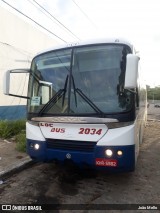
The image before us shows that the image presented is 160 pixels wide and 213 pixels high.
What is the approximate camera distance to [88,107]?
453 centimetres

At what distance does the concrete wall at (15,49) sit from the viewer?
1236 centimetres

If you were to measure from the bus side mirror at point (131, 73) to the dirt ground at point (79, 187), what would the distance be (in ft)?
6.60

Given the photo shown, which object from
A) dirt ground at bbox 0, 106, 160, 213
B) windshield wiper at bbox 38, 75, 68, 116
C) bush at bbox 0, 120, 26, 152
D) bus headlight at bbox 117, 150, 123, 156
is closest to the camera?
bus headlight at bbox 117, 150, 123, 156

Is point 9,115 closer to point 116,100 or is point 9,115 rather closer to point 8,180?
point 8,180

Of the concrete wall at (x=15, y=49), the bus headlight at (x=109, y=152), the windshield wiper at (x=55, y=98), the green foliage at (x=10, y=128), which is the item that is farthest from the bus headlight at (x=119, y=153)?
the concrete wall at (x=15, y=49)

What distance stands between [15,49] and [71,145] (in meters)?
10.0

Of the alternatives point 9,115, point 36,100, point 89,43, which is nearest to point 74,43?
point 89,43

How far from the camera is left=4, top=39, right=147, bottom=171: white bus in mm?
4324

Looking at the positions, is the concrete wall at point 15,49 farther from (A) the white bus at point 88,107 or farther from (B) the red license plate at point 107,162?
(B) the red license plate at point 107,162

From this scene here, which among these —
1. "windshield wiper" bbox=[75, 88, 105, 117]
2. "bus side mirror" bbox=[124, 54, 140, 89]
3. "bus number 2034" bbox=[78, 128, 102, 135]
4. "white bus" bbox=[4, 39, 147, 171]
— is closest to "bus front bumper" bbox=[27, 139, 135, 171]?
"white bus" bbox=[4, 39, 147, 171]

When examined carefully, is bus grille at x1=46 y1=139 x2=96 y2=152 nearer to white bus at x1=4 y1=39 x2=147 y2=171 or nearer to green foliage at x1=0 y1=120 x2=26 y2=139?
white bus at x1=4 y1=39 x2=147 y2=171

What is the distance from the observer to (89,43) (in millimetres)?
4918

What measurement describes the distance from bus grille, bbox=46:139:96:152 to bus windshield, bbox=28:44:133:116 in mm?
513

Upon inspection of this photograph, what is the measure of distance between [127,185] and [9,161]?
301cm
